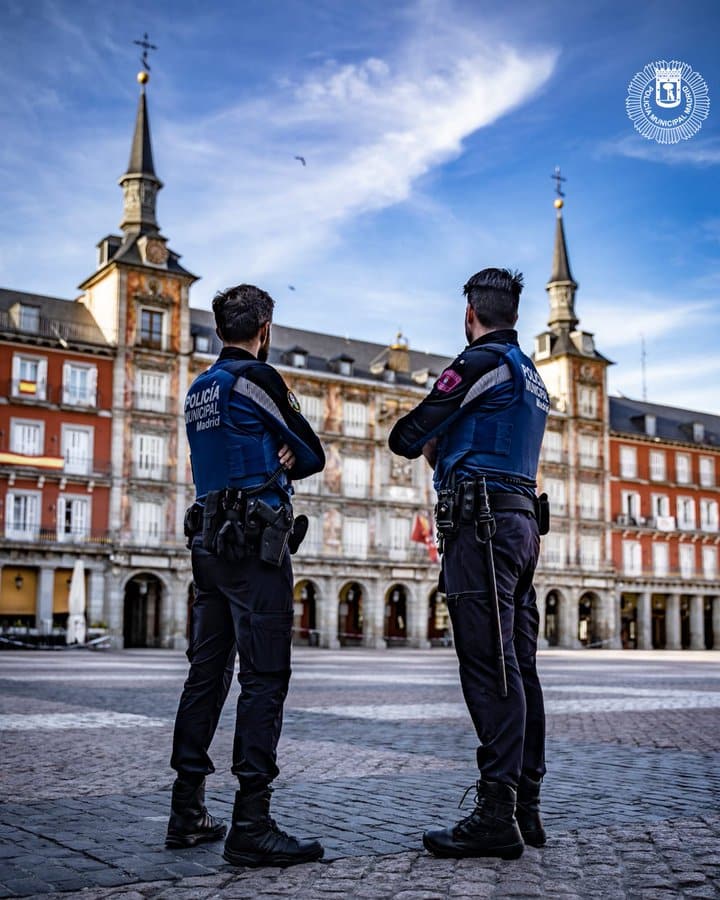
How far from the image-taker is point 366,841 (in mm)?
3873

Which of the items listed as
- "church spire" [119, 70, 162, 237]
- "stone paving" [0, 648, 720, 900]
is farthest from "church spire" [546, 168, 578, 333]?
"stone paving" [0, 648, 720, 900]

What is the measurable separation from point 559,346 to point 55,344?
25.4 meters

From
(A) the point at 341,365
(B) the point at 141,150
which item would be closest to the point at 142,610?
(A) the point at 341,365

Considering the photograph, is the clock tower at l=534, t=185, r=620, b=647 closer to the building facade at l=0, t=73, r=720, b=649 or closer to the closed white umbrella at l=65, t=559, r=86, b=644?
the building facade at l=0, t=73, r=720, b=649

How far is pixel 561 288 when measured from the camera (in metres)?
55.3

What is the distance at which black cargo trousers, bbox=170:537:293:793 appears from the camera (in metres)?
3.75

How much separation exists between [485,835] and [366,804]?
117cm

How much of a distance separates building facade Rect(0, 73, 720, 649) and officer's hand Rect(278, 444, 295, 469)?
33.4 meters

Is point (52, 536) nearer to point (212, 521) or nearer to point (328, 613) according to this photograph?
point (328, 613)

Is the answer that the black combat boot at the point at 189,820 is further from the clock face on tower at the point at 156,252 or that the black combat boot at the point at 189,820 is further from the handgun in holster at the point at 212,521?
the clock face on tower at the point at 156,252

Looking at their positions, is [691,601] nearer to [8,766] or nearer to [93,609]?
[93,609]

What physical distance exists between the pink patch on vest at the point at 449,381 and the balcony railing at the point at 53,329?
3616cm

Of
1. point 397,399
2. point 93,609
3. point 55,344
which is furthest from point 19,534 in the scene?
point 397,399

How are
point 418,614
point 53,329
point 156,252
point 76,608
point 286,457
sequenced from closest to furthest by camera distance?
point 286,457 → point 76,608 → point 53,329 → point 156,252 → point 418,614
